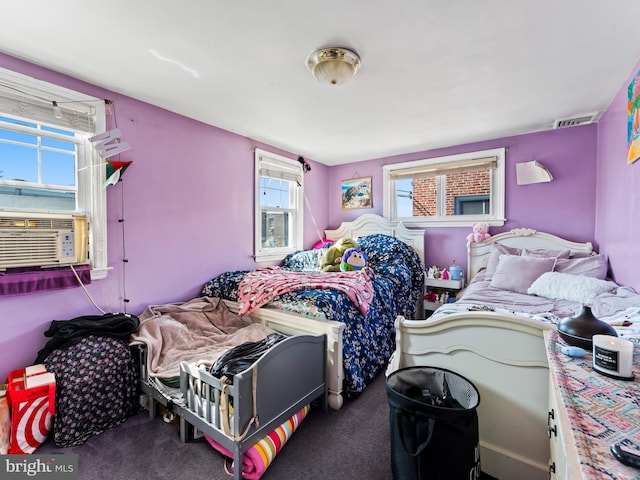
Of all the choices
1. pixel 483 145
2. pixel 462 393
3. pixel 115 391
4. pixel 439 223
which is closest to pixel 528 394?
pixel 462 393

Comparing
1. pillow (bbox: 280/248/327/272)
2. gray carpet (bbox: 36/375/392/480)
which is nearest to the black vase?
gray carpet (bbox: 36/375/392/480)

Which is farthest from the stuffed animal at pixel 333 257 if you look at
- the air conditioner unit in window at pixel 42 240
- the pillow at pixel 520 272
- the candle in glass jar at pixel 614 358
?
the candle in glass jar at pixel 614 358

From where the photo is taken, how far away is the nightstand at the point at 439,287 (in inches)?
132

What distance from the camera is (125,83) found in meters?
2.15

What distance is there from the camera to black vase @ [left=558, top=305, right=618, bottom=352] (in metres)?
0.99

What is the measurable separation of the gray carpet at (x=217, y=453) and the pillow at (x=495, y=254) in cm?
184

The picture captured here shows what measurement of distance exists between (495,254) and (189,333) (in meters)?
2.96

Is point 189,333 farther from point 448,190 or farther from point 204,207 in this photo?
point 448,190

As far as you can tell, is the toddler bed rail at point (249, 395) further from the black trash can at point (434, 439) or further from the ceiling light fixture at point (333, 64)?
the ceiling light fixture at point (333, 64)

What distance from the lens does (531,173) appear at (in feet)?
10.1

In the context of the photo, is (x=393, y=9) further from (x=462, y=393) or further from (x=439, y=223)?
(x=439, y=223)

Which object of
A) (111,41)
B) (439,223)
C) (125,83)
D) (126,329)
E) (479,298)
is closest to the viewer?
(111,41)

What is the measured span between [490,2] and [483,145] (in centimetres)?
230

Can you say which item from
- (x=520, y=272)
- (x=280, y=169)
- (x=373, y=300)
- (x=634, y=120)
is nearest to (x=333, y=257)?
(x=373, y=300)
